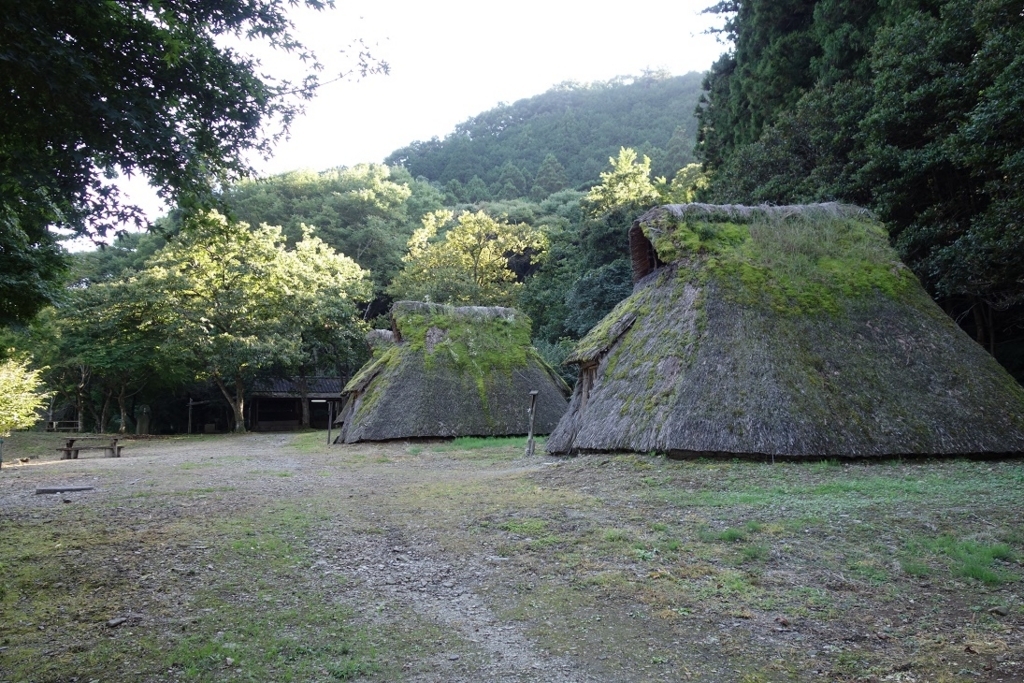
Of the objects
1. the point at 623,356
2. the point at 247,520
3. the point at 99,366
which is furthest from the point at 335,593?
the point at 99,366

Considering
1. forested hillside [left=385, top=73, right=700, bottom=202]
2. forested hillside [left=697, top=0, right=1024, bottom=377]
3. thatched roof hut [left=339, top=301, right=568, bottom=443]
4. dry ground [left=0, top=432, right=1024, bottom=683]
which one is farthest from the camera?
forested hillside [left=385, top=73, right=700, bottom=202]

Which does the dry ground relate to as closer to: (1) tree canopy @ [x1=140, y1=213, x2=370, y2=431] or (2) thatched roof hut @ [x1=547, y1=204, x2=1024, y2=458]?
(2) thatched roof hut @ [x1=547, y1=204, x2=1024, y2=458]

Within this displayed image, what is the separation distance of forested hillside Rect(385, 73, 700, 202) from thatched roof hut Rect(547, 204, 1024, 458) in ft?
114

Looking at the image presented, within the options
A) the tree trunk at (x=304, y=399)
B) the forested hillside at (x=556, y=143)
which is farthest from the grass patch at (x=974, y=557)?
the forested hillside at (x=556, y=143)

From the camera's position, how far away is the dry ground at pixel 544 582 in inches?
160

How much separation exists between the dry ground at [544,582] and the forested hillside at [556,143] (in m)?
42.7

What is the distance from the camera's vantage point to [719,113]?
27141mm

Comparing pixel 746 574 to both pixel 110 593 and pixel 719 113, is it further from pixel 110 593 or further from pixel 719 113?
pixel 719 113

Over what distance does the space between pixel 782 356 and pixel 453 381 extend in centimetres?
1197

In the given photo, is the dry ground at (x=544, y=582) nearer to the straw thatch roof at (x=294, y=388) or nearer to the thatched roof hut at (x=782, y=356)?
the thatched roof hut at (x=782, y=356)

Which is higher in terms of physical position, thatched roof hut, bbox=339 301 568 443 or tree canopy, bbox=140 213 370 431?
tree canopy, bbox=140 213 370 431

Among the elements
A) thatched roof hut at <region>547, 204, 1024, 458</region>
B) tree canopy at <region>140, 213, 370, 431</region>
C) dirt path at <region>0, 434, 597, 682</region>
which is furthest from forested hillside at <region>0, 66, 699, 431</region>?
thatched roof hut at <region>547, 204, 1024, 458</region>

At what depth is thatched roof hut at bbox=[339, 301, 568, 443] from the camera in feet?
66.8

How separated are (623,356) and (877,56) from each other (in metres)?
10.2
